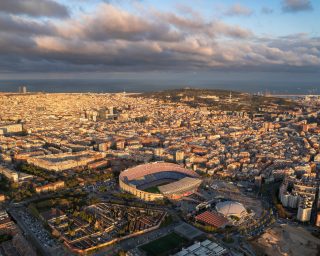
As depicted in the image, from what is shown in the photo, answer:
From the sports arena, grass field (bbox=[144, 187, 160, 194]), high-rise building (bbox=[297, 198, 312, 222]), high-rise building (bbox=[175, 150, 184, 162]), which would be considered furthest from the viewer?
high-rise building (bbox=[175, 150, 184, 162])

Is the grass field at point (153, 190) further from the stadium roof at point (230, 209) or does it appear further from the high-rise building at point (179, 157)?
the high-rise building at point (179, 157)

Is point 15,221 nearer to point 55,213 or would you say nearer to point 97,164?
point 55,213

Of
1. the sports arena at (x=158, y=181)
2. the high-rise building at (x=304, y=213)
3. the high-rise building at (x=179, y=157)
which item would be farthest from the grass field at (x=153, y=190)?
the high-rise building at (x=304, y=213)

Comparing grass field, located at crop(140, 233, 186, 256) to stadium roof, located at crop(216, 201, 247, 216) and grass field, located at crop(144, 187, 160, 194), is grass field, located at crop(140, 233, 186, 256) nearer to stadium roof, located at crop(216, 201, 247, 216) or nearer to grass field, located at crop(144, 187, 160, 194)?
stadium roof, located at crop(216, 201, 247, 216)

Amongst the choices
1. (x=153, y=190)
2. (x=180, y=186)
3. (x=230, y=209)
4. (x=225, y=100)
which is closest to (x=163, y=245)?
(x=230, y=209)

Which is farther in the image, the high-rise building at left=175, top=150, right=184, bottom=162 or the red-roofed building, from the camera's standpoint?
the high-rise building at left=175, top=150, right=184, bottom=162

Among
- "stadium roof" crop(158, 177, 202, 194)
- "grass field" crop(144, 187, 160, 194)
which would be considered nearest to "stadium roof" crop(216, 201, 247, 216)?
"stadium roof" crop(158, 177, 202, 194)
